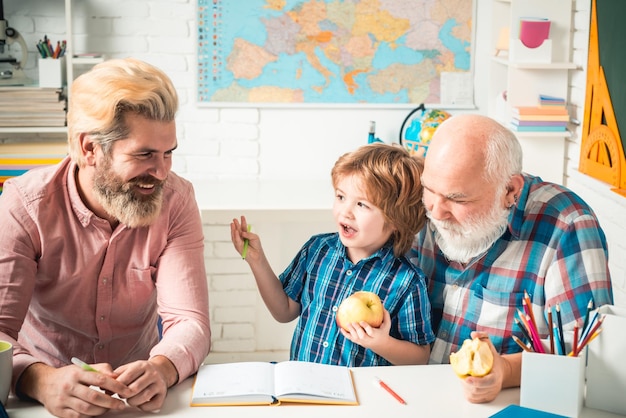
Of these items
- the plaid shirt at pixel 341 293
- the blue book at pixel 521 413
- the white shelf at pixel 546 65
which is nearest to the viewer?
the blue book at pixel 521 413

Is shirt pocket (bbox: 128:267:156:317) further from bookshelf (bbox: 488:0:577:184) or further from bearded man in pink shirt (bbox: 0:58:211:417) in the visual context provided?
bookshelf (bbox: 488:0:577:184)

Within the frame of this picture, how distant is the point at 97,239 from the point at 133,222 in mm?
105

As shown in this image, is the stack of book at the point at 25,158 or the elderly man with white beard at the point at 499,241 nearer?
the elderly man with white beard at the point at 499,241

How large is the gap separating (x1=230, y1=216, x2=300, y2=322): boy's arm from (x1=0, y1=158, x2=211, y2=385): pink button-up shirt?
13cm

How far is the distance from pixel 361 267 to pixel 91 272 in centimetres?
66

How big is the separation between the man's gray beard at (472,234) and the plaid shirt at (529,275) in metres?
0.02

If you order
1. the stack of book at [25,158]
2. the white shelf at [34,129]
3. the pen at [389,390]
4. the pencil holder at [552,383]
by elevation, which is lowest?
the pen at [389,390]

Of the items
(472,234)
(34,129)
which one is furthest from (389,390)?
(34,129)

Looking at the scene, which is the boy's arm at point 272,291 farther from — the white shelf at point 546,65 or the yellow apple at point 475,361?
the white shelf at point 546,65

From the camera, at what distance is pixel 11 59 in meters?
3.68

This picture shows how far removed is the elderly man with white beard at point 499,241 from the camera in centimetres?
181

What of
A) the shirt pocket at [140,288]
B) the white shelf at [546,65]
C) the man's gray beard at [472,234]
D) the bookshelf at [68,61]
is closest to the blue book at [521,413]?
the man's gray beard at [472,234]

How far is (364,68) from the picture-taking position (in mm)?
4039

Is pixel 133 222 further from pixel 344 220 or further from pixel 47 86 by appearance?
pixel 47 86
